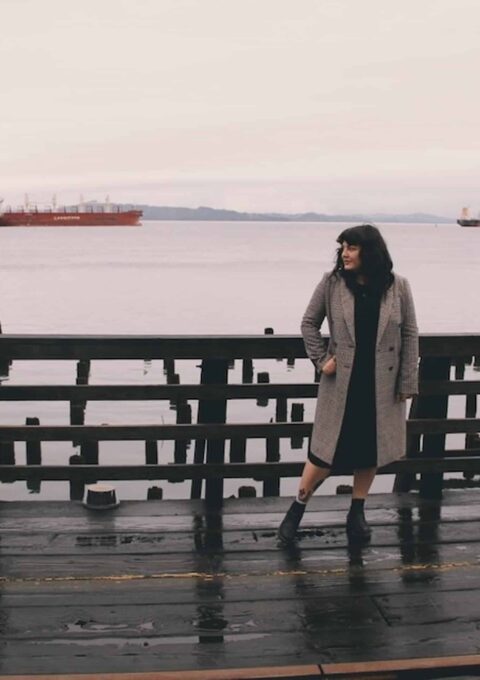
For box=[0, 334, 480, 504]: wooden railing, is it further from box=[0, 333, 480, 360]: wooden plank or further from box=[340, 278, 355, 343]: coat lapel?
box=[340, 278, 355, 343]: coat lapel

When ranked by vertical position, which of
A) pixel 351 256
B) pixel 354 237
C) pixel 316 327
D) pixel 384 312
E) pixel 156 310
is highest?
pixel 354 237

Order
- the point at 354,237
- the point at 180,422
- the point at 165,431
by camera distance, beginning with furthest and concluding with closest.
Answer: the point at 180,422
the point at 165,431
the point at 354,237

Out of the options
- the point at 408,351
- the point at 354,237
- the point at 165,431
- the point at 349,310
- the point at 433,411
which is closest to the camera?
the point at 354,237

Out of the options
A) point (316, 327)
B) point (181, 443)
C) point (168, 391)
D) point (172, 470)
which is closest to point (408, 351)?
point (316, 327)

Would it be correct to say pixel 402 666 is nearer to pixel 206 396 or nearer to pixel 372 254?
pixel 372 254

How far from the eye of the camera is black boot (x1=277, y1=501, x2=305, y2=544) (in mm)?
4887

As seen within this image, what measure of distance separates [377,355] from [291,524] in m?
1.15

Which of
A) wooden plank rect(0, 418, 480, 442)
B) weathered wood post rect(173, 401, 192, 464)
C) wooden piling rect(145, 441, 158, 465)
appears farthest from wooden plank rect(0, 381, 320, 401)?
weathered wood post rect(173, 401, 192, 464)

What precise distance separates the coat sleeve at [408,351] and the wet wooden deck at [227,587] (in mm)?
989

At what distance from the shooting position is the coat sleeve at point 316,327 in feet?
15.5

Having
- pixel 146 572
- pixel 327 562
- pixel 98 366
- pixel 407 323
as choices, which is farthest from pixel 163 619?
pixel 98 366

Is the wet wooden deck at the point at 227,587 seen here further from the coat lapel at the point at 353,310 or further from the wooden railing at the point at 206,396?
the coat lapel at the point at 353,310

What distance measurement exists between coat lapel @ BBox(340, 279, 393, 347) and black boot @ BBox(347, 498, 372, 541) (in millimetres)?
1045

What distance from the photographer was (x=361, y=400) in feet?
15.4
